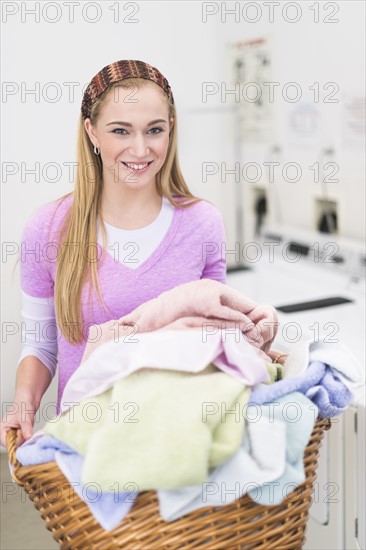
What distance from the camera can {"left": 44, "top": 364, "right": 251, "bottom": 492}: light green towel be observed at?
833 millimetres

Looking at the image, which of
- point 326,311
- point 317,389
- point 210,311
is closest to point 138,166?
point 210,311

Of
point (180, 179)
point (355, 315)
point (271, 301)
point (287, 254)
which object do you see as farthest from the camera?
point (287, 254)

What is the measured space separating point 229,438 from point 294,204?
74.7 inches

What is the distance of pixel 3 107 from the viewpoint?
2.41 metres

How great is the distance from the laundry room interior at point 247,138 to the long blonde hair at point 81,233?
70 cm

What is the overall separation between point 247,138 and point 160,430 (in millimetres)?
2208

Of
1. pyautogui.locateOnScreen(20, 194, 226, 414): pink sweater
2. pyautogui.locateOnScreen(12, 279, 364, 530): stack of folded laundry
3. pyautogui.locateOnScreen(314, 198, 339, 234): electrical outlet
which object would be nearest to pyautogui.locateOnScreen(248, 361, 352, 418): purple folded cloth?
pyautogui.locateOnScreen(12, 279, 364, 530): stack of folded laundry

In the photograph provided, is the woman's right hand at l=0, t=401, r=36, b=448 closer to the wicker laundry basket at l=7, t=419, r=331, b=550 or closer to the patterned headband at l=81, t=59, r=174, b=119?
the wicker laundry basket at l=7, t=419, r=331, b=550

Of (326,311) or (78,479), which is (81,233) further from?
(326,311)

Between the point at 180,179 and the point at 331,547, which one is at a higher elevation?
the point at 180,179

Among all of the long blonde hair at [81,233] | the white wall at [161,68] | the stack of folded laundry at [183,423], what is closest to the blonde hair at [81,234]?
the long blonde hair at [81,233]

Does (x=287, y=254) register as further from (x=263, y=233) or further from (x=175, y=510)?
(x=175, y=510)

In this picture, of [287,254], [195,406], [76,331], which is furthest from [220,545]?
[287,254]

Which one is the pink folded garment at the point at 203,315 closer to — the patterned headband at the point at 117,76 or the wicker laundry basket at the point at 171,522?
the wicker laundry basket at the point at 171,522
